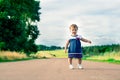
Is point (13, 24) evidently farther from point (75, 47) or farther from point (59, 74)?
point (59, 74)

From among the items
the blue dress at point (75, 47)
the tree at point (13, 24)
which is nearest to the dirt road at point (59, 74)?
the blue dress at point (75, 47)

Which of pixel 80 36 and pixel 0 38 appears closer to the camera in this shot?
pixel 80 36

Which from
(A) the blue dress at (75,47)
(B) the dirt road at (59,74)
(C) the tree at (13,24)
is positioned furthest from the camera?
(C) the tree at (13,24)

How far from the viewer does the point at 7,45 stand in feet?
157

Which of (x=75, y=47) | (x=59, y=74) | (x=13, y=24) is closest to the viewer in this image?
(x=59, y=74)

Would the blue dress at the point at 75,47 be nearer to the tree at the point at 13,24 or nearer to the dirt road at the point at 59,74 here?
the dirt road at the point at 59,74

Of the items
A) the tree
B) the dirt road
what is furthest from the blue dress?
the tree

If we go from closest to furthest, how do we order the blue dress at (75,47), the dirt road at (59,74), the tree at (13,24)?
the dirt road at (59,74), the blue dress at (75,47), the tree at (13,24)

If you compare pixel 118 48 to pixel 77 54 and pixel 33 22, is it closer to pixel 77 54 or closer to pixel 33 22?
pixel 77 54

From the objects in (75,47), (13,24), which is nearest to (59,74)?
(75,47)

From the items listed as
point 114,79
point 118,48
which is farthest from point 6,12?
point 114,79

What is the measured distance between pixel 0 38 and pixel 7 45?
1.89 m

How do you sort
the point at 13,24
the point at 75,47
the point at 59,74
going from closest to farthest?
the point at 59,74 → the point at 75,47 → the point at 13,24

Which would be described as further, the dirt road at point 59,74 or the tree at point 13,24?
the tree at point 13,24
